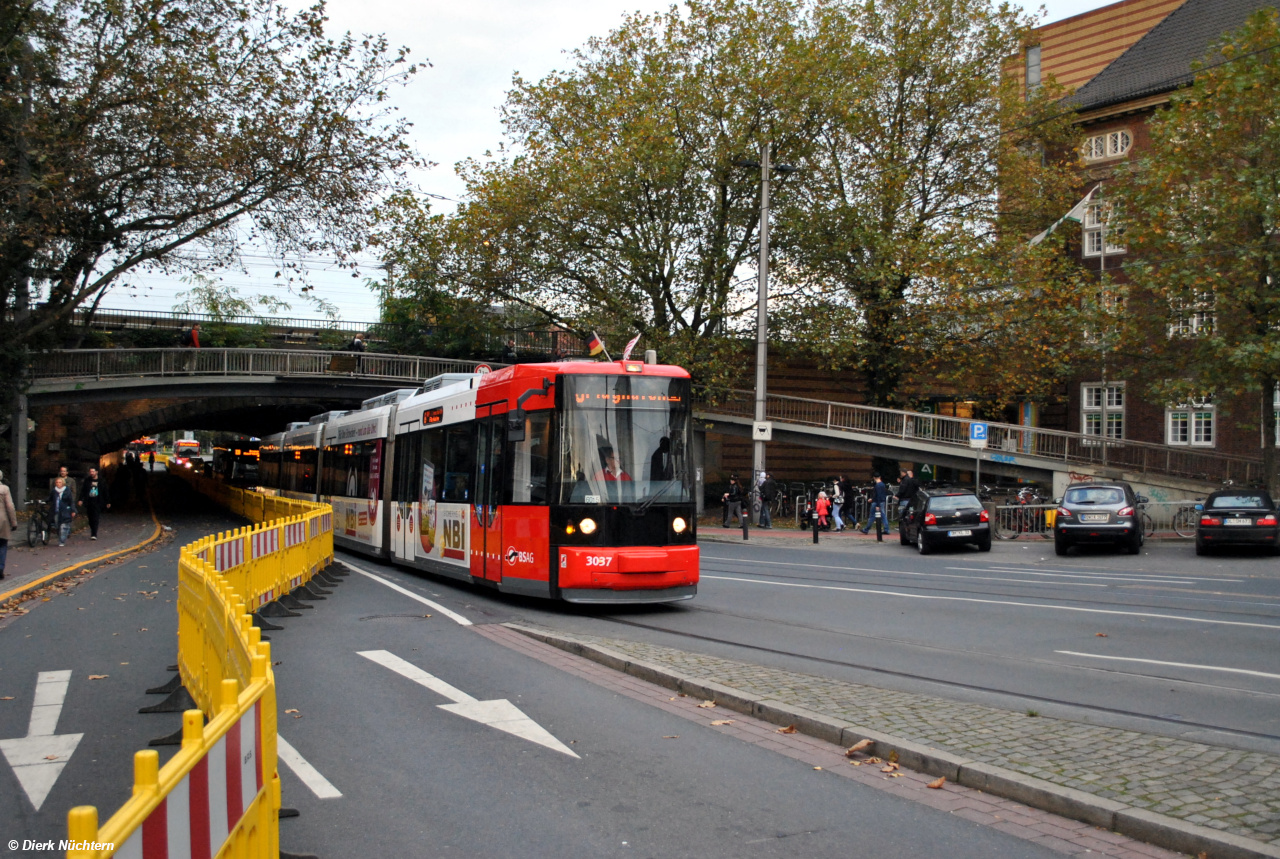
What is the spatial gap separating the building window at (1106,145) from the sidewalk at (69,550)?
35.5m

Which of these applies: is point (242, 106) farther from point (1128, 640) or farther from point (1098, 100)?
point (1098, 100)

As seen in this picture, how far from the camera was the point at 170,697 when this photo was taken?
24.0 feet

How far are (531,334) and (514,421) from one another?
3246 cm

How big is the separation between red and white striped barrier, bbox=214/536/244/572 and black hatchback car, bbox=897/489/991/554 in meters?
17.5

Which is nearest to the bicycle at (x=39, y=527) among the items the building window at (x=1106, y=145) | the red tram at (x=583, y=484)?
the red tram at (x=583, y=484)

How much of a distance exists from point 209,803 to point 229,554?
7.93 meters

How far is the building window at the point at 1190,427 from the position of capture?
35562 millimetres

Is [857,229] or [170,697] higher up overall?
[857,229]

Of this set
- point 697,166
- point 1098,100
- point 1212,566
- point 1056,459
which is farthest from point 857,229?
point 1212,566

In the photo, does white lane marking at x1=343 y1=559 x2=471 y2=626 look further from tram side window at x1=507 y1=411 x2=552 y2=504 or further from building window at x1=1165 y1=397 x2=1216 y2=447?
building window at x1=1165 y1=397 x2=1216 y2=447

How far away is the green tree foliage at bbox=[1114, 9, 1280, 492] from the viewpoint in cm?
2486

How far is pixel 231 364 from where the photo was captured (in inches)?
1411

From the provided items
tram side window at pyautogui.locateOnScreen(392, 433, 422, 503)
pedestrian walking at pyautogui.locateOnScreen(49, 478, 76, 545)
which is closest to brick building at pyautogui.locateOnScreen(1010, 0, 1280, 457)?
Answer: tram side window at pyautogui.locateOnScreen(392, 433, 422, 503)

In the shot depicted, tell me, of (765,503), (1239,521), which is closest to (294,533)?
(1239,521)
